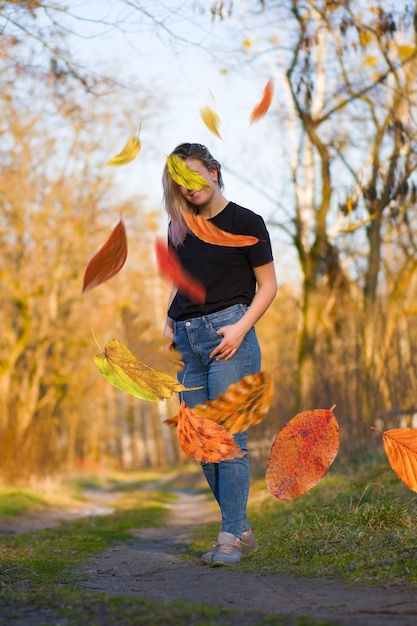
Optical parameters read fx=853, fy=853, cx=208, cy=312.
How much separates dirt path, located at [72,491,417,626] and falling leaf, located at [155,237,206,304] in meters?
1.19

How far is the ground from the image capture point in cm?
254

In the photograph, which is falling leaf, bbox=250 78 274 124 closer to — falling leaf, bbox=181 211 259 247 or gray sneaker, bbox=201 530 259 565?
falling leaf, bbox=181 211 259 247

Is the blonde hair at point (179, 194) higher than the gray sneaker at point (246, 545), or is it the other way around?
the blonde hair at point (179, 194)

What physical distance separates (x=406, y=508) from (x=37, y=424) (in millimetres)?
9468

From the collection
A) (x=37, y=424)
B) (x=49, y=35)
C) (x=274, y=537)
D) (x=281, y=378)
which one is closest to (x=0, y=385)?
(x=37, y=424)

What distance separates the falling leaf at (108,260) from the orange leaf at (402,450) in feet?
4.93

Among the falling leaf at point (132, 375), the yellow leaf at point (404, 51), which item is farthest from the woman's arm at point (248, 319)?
the yellow leaf at point (404, 51)

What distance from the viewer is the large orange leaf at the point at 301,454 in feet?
12.6

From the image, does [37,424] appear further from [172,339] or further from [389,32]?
[172,339]

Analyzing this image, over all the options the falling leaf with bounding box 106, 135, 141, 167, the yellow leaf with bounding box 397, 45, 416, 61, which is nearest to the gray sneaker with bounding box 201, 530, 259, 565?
the falling leaf with bounding box 106, 135, 141, 167

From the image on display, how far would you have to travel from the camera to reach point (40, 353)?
679 inches

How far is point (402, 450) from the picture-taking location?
12.9 ft

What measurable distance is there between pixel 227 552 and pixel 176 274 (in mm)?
1257

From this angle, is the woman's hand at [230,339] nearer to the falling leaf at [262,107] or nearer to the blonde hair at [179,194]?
the blonde hair at [179,194]
